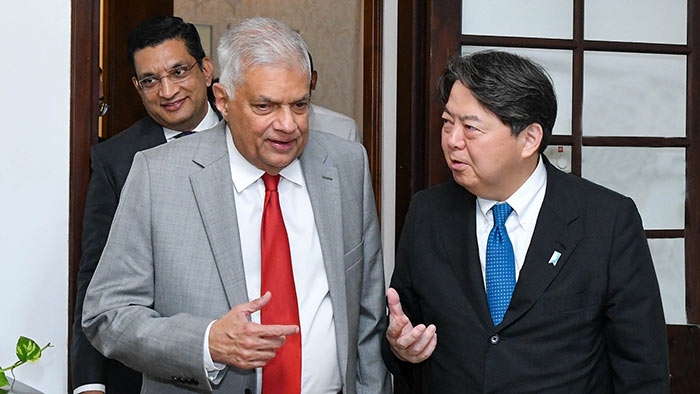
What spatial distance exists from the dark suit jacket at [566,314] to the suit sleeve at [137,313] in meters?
0.58

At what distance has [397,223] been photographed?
320cm

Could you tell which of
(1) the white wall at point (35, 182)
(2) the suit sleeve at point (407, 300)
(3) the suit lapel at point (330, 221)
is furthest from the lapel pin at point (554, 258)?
(1) the white wall at point (35, 182)

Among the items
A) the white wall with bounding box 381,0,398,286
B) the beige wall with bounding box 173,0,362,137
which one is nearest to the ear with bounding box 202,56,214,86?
the white wall with bounding box 381,0,398,286

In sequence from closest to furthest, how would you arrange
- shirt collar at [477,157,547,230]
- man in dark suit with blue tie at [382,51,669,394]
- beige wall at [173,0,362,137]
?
man in dark suit with blue tie at [382,51,669,394], shirt collar at [477,157,547,230], beige wall at [173,0,362,137]

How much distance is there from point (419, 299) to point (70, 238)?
3.64 feet

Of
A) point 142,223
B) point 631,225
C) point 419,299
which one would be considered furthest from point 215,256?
point 631,225

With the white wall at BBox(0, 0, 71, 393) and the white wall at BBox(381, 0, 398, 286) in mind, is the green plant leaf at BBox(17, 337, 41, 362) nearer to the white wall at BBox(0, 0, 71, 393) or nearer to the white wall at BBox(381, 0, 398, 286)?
the white wall at BBox(0, 0, 71, 393)

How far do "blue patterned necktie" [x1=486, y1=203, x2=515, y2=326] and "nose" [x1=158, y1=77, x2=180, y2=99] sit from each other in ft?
3.43

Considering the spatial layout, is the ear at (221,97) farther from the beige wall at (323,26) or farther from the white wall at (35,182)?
the beige wall at (323,26)

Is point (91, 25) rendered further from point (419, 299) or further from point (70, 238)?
point (419, 299)

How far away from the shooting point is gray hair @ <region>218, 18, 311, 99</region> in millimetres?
1817

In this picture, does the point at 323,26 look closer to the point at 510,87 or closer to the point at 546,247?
the point at 510,87

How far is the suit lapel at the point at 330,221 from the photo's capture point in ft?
6.27

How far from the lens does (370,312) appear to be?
2080 mm
